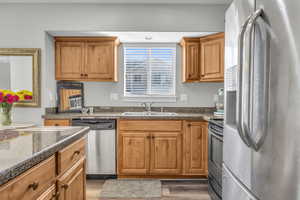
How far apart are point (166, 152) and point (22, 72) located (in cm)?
230

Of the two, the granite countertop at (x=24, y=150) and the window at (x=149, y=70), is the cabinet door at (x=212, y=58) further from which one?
the granite countertop at (x=24, y=150)

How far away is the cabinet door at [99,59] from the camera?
3.59m

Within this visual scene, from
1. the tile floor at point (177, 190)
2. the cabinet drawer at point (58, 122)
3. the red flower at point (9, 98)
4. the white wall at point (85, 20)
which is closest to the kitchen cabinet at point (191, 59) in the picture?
the white wall at point (85, 20)

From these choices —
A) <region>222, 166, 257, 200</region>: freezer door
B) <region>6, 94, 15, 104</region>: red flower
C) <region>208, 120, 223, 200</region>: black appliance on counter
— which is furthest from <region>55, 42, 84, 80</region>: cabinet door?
<region>222, 166, 257, 200</region>: freezer door

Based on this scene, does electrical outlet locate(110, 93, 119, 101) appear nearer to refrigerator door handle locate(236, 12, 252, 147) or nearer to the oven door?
the oven door

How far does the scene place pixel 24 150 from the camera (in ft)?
3.47

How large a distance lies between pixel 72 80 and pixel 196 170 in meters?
2.30

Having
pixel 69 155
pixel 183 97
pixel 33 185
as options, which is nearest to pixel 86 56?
pixel 183 97

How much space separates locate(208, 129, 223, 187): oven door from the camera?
2.16m

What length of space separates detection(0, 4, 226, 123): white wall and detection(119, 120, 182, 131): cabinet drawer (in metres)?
1.17

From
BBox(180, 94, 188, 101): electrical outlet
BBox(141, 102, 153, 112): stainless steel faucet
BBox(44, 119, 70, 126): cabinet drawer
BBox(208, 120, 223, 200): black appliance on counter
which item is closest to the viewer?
BBox(208, 120, 223, 200): black appliance on counter

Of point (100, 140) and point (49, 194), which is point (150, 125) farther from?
point (49, 194)

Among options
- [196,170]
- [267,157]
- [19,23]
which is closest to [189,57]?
[196,170]

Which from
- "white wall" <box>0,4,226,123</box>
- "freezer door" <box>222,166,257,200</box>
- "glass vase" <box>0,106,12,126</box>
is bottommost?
"freezer door" <box>222,166,257,200</box>
